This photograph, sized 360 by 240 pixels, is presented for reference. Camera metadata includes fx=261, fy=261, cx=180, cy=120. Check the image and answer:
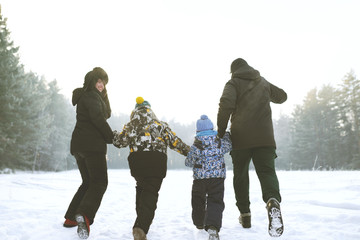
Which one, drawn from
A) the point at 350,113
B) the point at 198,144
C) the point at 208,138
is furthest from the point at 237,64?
the point at 350,113

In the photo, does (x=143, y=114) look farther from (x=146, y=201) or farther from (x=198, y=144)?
(x=146, y=201)

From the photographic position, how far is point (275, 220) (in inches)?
119

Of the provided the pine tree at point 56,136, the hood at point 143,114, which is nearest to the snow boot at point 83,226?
the hood at point 143,114

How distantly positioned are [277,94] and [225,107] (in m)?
1.04

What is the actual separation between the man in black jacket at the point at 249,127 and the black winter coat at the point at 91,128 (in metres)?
1.71

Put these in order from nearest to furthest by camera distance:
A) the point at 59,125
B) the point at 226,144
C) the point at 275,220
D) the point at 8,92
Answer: the point at 275,220
the point at 226,144
the point at 8,92
the point at 59,125

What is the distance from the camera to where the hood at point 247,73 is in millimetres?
4000

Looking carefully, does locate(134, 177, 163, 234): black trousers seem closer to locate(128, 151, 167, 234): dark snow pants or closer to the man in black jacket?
locate(128, 151, 167, 234): dark snow pants

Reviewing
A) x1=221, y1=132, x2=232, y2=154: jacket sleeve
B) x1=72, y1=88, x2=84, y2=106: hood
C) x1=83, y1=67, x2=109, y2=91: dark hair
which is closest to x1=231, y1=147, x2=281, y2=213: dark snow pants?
x1=221, y1=132, x2=232, y2=154: jacket sleeve

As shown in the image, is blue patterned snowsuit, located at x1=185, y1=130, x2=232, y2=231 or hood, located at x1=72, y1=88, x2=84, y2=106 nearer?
blue patterned snowsuit, located at x1=185, y1=130, x2=232, y2=231

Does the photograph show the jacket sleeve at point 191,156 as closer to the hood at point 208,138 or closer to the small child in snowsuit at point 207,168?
the small child in snowsuit at point 207,168

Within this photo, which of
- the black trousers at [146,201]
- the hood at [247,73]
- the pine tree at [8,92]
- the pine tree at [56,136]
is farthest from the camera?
the pine tree at [56,136]

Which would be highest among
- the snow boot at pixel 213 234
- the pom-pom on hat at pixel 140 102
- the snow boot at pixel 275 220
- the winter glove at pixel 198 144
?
the pom-pom on hat at pixel 140 102

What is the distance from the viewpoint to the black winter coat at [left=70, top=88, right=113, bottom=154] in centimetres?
375
